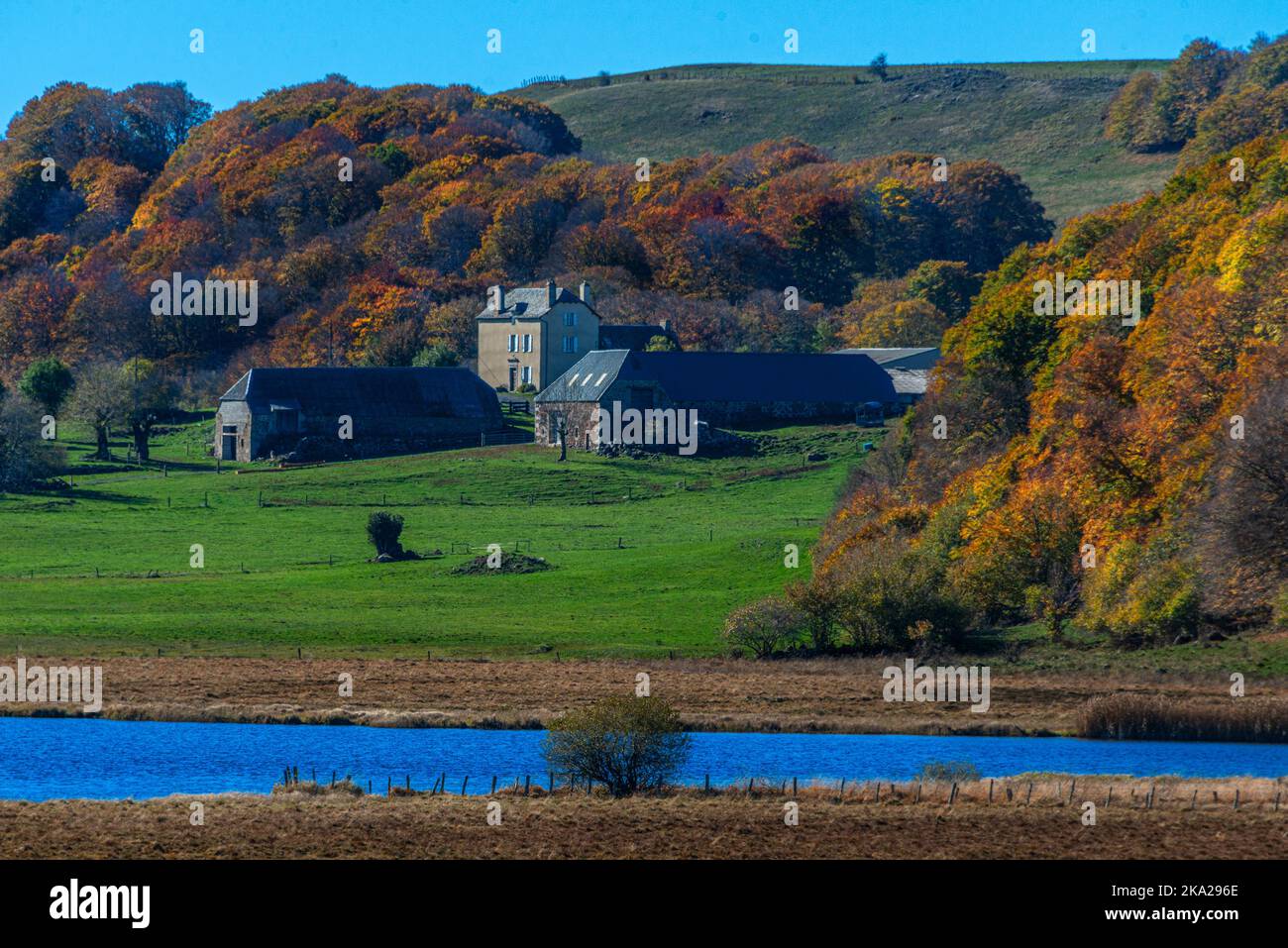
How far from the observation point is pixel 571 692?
1891 inches

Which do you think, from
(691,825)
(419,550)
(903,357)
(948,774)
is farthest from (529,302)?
(691,825)

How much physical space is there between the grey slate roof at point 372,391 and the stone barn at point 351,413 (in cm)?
5

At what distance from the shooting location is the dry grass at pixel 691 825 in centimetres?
2672

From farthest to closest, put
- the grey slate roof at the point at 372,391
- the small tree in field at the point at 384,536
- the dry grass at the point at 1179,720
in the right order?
1. the grey slate roof at the point at 372,391
2. the small tree in field at the point at 384,536
3. the dry grass at the point at 1179,720

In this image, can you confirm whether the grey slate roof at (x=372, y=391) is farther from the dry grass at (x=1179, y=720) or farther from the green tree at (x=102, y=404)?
the dry grass at (x=1179, y=720)

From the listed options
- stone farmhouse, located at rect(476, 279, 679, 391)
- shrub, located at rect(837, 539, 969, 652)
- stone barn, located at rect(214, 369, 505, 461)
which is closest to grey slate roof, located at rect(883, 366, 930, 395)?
stone farmhouse, located at rect(476, 279, 679, 391)

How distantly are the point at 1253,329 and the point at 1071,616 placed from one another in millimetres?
11185

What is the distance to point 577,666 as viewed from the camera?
173ft

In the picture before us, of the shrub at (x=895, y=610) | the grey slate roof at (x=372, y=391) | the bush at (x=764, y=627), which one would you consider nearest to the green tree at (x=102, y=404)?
the grey slate roof at (x=372, y=391)

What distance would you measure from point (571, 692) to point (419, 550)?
85.2ft

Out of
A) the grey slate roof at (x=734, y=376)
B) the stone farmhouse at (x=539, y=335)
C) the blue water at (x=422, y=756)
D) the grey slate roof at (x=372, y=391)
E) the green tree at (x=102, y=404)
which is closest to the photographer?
the blue water at (x=422, y=756)

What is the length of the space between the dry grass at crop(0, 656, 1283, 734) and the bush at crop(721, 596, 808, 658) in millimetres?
1472

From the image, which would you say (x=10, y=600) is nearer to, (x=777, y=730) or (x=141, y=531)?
(x=141, y=531)

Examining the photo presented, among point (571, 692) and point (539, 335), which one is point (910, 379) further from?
point (571, 692)
